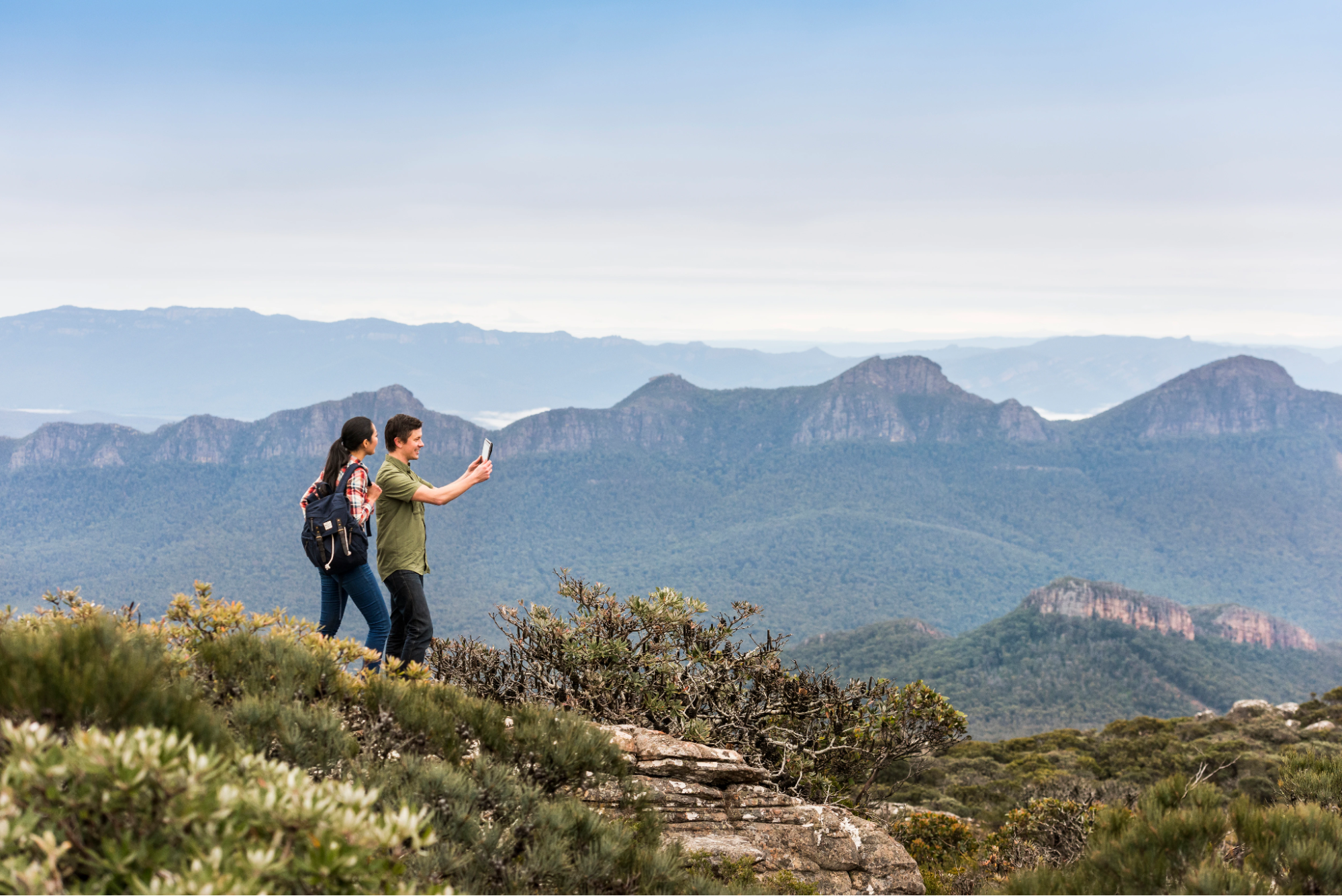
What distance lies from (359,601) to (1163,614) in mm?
131040

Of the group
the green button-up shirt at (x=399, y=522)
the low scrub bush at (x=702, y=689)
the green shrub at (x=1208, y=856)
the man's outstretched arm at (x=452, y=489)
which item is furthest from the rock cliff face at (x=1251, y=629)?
the green button-up shirt at (x=399, y=522)

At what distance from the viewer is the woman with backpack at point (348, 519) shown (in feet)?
24.4

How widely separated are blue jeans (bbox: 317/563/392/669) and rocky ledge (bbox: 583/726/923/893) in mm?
2627

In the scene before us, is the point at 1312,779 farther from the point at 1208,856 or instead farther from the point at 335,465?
the point at 335,465

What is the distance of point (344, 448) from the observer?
24.9 feet

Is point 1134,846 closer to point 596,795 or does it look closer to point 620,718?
point 596,795

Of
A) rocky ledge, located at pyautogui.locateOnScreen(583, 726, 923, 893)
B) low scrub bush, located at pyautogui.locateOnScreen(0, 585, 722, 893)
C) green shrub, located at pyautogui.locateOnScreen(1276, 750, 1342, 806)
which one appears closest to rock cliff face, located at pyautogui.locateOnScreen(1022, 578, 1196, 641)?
green shrub, located at pyautogui.locateOnScreen(1276, 750, 1342, 806)

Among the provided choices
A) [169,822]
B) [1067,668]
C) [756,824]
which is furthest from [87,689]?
[1067,668]

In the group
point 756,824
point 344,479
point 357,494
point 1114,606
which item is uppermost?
point 344,479

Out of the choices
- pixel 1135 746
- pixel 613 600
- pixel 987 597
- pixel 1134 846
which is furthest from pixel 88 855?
pixel 987 597

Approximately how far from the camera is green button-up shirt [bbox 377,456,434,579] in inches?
301

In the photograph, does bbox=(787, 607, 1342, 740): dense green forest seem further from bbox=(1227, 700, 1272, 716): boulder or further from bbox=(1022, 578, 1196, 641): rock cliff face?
bbox=(1227, 700, 1272, 716): boulder

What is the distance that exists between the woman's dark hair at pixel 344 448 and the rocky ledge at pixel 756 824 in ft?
11.8

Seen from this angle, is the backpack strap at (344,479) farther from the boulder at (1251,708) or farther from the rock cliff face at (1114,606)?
the rock cliff face at (1114,606)
